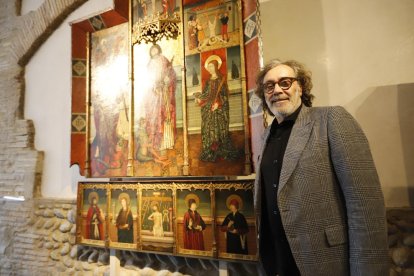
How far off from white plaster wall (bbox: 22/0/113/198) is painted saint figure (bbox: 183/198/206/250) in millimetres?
1582

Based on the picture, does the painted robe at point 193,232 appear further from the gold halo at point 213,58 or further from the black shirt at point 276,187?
the gold halo at point 213,58

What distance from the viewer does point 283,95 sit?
1.45 m

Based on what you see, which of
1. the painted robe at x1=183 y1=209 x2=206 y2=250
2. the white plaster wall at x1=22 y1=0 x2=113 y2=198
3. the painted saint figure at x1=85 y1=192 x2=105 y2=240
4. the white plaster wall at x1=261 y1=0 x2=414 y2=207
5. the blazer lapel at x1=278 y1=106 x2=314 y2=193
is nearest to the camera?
the blazer lapel at x1=278 y1=106 x2=314 y2=193

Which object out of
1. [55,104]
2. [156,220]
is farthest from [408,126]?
[55,104]

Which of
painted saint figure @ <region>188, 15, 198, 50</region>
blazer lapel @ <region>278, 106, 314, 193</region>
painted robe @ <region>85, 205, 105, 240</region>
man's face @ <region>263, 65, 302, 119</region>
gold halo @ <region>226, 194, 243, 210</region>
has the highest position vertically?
painted saint figure @ <region>188, 15, 198, 50</region>

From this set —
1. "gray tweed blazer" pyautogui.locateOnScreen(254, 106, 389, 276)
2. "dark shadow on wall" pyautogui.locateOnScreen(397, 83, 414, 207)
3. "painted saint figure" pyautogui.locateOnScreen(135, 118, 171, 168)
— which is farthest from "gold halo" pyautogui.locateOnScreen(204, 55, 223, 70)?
"dark shadow on wall" pyautogui.locateOnScreen(397, 83, 414, 207)

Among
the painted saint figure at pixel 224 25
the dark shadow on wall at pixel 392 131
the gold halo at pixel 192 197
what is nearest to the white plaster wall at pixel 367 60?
the dark shadow on wall at pixel 392 131

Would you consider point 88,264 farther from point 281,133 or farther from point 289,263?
point 281,133

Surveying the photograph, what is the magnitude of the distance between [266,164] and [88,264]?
251 centimetres

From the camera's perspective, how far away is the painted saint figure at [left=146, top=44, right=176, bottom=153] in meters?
2.53

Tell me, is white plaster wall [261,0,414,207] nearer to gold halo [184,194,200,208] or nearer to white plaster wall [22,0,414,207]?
white plaster wall [22,0,414,207]

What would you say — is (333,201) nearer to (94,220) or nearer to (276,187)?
(276,187)

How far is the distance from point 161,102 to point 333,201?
182 cm

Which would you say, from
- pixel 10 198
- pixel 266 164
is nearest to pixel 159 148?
pixel 266 164
